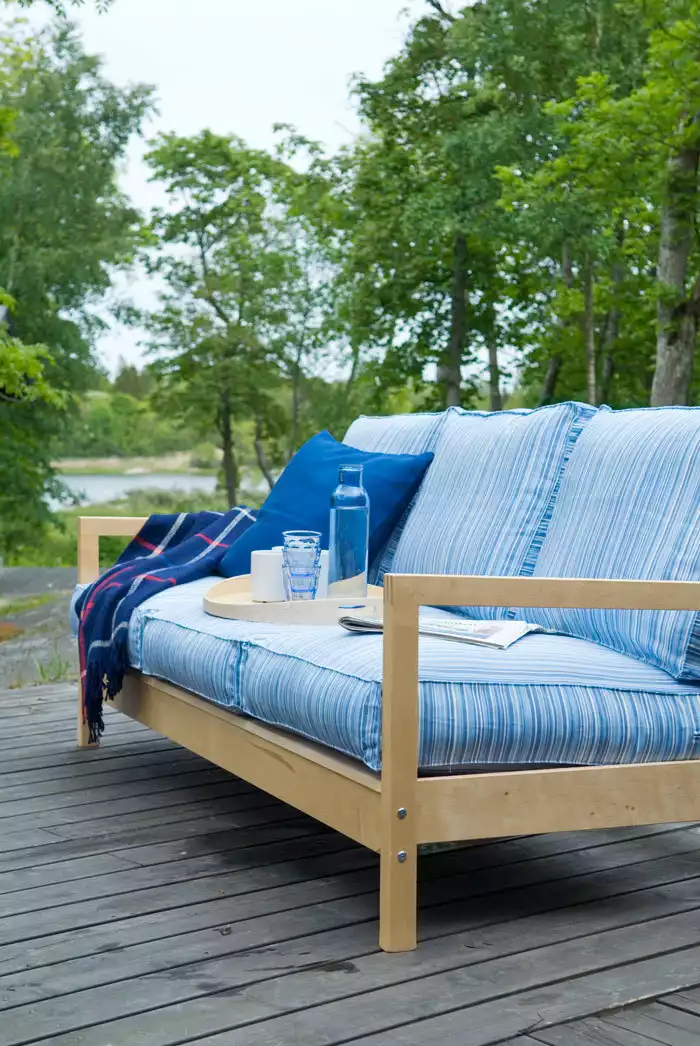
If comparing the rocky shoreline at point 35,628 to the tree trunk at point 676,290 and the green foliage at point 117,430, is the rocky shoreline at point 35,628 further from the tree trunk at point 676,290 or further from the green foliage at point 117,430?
the green foliage at point 117,430

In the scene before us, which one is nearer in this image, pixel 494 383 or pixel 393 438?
pixel 393 438

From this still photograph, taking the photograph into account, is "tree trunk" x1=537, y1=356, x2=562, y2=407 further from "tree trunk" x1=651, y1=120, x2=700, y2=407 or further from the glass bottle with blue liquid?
the glass bottle with blue liquid

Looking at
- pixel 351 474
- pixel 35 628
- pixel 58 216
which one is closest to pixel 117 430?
pixel 58 216

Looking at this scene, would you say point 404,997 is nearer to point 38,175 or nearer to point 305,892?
point 305,892

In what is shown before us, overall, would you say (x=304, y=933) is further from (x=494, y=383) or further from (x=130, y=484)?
(x=130, y=484)

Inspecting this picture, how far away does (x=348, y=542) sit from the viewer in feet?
8.34

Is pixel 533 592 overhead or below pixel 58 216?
below

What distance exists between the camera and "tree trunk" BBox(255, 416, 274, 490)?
18406 mm

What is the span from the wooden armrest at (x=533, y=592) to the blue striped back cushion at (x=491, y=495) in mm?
504

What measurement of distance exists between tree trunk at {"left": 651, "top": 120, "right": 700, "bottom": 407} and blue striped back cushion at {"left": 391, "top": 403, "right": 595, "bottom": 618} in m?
5.61

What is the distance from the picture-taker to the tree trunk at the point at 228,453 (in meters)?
18.1

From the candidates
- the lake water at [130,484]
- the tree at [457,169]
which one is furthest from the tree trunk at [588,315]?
the lake water at [130,484]

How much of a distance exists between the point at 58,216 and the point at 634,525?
13.8 m

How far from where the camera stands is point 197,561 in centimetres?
326
